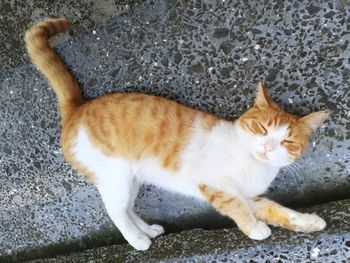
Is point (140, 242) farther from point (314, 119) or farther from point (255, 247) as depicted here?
point (314, 119)

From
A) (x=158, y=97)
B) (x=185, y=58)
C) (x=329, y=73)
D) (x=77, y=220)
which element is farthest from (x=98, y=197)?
(x=329, y=73)

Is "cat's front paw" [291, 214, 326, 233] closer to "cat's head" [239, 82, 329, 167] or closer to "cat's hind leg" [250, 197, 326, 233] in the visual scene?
"cat's hind leg" [250, 197, 326, 233]

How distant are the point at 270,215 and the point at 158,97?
1.90 ft

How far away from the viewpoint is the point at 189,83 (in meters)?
1.79

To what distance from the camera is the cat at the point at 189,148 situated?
154cm

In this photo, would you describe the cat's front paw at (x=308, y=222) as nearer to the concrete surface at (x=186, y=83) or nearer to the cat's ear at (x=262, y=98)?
the concrete surface at (x=186, y=83)

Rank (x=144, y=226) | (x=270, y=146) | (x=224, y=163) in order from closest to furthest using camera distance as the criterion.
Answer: (x=270, y=146) → (x=224, y=163) → (x=144, y=226)

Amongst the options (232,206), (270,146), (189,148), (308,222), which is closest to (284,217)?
(308,222)

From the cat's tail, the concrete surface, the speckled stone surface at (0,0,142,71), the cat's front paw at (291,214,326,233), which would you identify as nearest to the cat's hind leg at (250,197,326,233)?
the cat's front paw at (291,214,326,233)

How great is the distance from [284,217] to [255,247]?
5.8 inches

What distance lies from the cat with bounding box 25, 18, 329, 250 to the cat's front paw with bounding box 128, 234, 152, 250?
0.56 ft

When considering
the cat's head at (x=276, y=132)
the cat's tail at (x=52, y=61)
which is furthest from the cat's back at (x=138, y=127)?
the cat's head at (x=276, y=132)

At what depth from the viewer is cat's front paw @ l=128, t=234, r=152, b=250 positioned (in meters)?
1.81

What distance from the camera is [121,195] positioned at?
1716 mm
